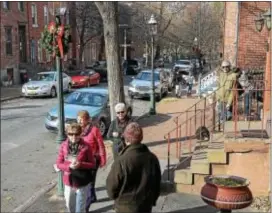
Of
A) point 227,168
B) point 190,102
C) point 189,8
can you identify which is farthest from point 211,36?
point 227,168

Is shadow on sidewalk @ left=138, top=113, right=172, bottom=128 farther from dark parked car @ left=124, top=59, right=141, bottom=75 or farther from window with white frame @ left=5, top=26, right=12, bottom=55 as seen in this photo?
dark parked car @ left=124, top=59, right=141, bottom=75

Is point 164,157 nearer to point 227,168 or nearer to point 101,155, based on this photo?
point 227,168

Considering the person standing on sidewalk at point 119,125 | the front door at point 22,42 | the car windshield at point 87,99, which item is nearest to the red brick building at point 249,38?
the car windshield at point 87,99

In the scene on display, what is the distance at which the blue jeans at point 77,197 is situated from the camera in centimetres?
652

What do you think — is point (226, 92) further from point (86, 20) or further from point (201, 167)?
point (86, 20)

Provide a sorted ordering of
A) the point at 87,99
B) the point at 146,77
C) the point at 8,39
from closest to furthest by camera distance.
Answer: the point at 87,99 < the point at 146,77 < the point at 8,39

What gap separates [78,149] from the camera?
6.41 meters

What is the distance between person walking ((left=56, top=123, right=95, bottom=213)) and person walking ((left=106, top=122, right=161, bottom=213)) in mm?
1225

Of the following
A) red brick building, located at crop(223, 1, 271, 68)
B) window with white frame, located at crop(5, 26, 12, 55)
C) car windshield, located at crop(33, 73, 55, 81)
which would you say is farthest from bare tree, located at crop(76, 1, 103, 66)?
red brick building, located at crop(223, 1, 271, 68)

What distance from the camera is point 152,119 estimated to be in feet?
61.6

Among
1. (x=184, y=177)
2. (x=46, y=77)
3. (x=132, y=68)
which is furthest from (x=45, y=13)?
(x=184, y=177)

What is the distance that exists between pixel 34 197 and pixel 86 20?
42.6 meters

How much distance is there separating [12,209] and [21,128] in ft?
26.9

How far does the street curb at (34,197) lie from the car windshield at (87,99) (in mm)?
6588
